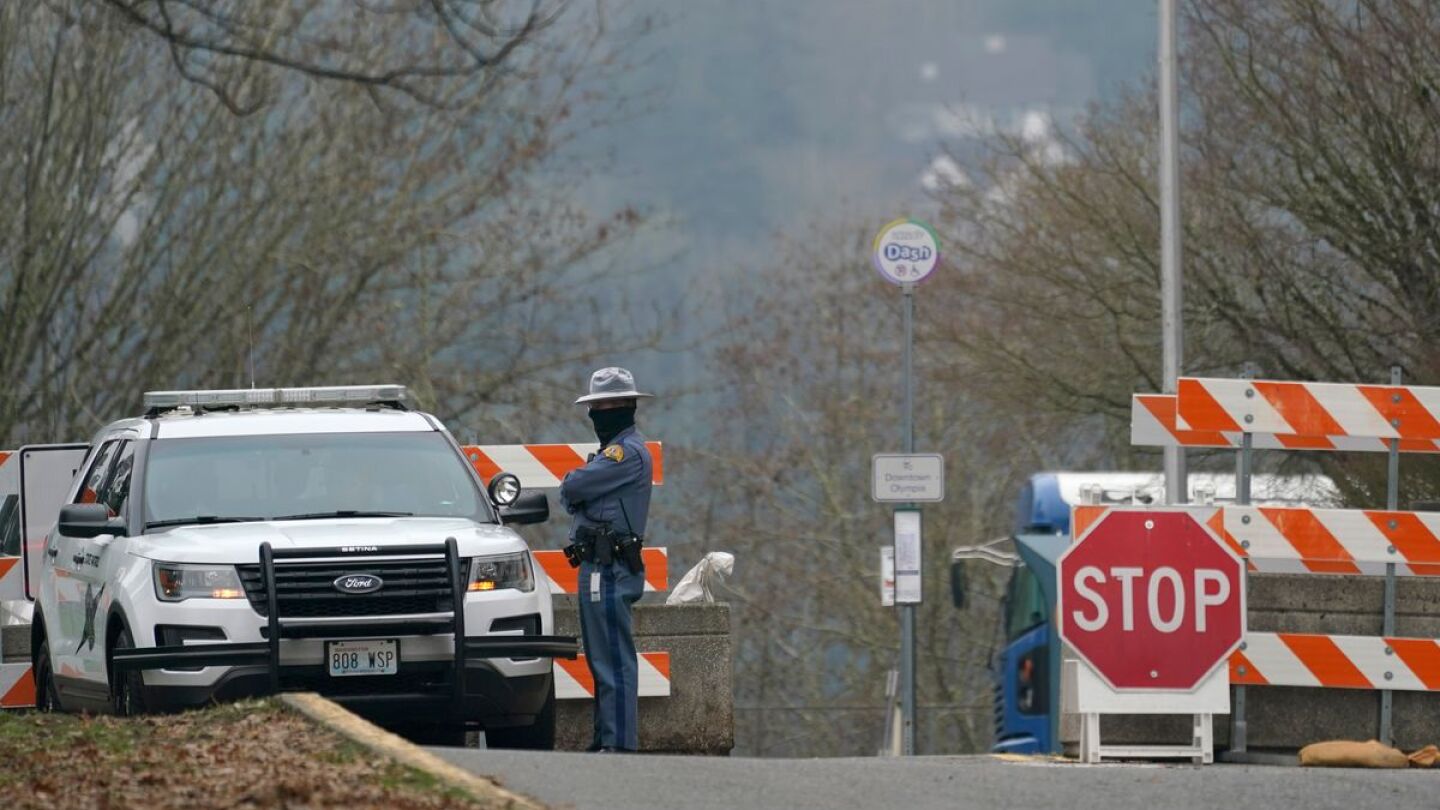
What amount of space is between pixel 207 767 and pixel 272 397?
4.84 meters

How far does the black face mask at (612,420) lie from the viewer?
530 inches

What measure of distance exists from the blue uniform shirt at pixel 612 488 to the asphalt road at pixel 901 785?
6.60 ft

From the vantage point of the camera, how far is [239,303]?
32750 mm

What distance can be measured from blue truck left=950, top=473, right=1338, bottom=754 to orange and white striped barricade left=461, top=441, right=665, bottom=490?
8068 millimetres

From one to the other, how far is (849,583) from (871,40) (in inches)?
4262

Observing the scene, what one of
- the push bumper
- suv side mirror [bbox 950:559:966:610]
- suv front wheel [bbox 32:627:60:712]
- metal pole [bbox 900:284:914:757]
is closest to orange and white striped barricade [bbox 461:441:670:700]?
the push bumper

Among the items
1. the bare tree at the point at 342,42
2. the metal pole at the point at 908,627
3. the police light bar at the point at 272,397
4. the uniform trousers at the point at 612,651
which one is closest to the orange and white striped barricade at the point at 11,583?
the police light bar at the point at 272,397

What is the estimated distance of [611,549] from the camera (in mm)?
13320

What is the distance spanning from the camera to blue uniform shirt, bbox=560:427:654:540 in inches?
523

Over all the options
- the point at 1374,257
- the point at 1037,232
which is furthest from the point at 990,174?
the point at 1374,257

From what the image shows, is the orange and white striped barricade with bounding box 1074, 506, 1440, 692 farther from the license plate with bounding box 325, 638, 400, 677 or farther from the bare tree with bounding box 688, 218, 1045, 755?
the bare tree with bounding box 688, 218, 1045, 755

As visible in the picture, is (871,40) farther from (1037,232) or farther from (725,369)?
(1037,232)

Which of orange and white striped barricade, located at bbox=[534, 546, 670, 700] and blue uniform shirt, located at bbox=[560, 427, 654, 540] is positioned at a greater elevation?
blue uniform shirt, located at bbox=[560, 427, 654, 540]

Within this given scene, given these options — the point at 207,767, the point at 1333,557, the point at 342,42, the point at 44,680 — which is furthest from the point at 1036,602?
the point at 207,767
